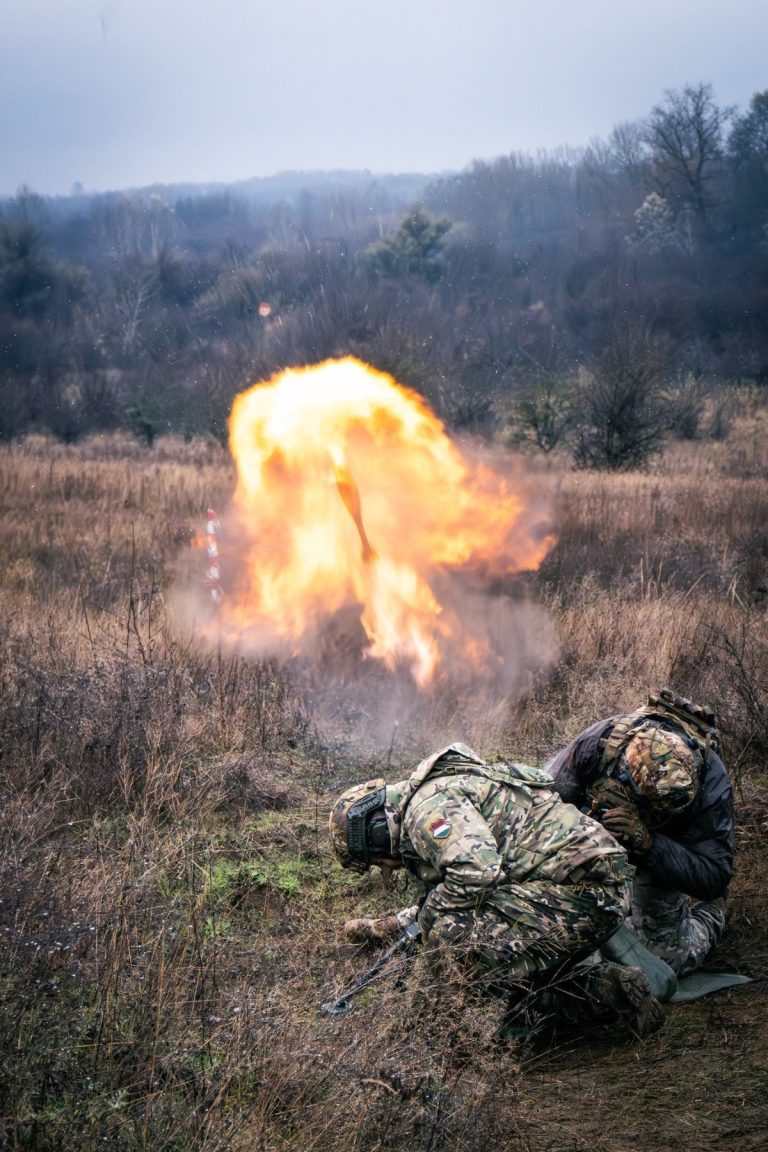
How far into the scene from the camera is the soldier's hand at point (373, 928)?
178 inches

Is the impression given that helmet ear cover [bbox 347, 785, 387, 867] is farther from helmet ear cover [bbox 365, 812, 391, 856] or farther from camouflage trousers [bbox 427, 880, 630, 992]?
camouflage trousers [bbox 427, 880, 630, 992]

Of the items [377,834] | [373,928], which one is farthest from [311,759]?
[377,834]

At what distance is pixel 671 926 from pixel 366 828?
157cm

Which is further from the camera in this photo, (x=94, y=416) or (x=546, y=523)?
(x=94, y=416)

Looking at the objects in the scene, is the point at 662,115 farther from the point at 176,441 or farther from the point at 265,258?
the point at 176,441

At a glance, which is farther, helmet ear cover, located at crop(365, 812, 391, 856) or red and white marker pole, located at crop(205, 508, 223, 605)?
red and white marker pole, located at crop(205, 508, 223, 605)

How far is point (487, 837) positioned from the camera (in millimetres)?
3988

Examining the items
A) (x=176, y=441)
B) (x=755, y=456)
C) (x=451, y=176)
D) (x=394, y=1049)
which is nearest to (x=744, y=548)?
(x=394, y=1049)

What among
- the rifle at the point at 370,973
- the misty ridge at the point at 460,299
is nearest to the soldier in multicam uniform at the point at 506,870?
the rifle at the point at 370,973

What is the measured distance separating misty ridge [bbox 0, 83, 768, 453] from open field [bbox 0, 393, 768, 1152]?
41.2 ft

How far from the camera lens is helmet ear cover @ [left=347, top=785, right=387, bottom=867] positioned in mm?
4168

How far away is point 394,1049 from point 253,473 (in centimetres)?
604

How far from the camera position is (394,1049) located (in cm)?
332

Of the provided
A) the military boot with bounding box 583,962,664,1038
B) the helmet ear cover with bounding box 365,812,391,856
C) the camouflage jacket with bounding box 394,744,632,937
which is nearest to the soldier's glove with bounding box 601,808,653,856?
the camouflage jacket with bounding box 394,744,632,937
